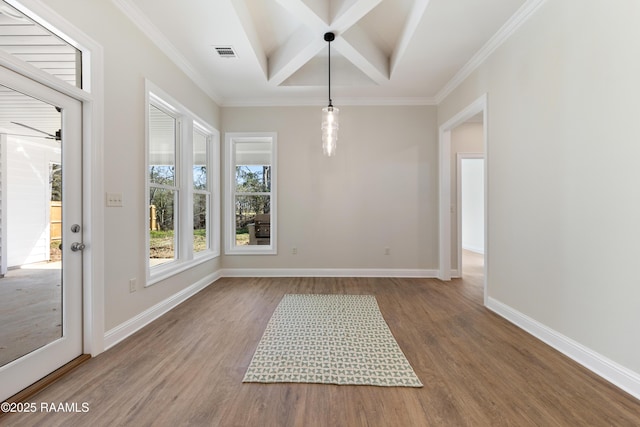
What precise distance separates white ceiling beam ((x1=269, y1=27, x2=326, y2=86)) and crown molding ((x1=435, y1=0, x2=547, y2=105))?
1.82m

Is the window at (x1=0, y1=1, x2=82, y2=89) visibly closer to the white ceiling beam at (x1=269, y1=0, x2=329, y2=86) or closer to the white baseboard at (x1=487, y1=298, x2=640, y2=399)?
the white ceiling beam at (x1=269, y1=0, x2=329, y2=86)

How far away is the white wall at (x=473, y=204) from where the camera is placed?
743cm

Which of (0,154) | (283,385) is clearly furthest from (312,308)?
(0,154)

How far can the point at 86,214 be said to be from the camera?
200 centimetres

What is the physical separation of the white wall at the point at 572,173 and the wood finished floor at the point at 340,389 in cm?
41

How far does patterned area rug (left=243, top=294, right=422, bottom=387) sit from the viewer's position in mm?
1771

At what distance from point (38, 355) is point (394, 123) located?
189 inches

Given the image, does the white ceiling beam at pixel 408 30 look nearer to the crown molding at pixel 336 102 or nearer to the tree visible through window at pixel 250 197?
the crown molding at pixel 336 102

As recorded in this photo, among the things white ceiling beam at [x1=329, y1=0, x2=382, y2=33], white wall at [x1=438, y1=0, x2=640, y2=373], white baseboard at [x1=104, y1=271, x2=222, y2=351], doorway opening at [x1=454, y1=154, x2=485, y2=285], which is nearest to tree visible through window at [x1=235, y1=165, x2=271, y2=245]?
white baseboard at [x1=104, y1=271, x2=222, y2=351]

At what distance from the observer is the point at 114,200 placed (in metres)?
2.24

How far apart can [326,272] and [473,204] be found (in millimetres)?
5521

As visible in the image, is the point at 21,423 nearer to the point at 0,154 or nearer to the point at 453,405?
the point at 0,154

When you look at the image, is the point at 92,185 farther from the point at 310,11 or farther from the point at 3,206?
the point at 310,11

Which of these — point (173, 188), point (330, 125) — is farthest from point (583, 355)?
point (173, 188)
